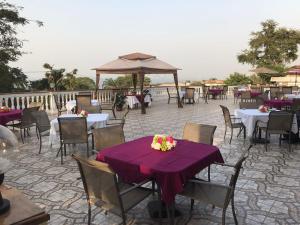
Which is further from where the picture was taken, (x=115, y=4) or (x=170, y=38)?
(x=170, y=38)

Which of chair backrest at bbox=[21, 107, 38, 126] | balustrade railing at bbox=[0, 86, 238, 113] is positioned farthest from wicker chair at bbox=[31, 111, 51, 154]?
balustrade railing at bbox=[0, 86, 238, 113]

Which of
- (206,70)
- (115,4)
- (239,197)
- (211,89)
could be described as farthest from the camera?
(206,70)

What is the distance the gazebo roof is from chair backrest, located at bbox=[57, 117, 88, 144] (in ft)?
20.8

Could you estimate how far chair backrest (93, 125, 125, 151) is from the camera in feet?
12.0

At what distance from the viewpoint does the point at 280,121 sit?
17.2ft

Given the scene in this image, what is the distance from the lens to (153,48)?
20281 millimetres

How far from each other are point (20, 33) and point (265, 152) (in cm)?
1446

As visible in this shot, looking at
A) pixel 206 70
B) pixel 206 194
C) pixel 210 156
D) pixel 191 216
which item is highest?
pixel 206 70

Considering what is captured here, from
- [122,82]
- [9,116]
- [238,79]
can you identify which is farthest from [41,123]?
[238,79]

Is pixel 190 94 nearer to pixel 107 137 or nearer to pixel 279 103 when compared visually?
pixel 279 103

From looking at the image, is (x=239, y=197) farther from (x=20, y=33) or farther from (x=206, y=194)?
(x=20, y=33)

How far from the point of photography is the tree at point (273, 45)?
27.0 meters

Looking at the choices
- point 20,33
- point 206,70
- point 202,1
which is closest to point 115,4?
point 202,1

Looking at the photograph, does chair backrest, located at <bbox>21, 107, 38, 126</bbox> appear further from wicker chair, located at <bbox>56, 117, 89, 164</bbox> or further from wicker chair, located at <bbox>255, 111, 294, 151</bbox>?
wicker chair, located at <bbox>255, 111, 294, 151</bbox>
